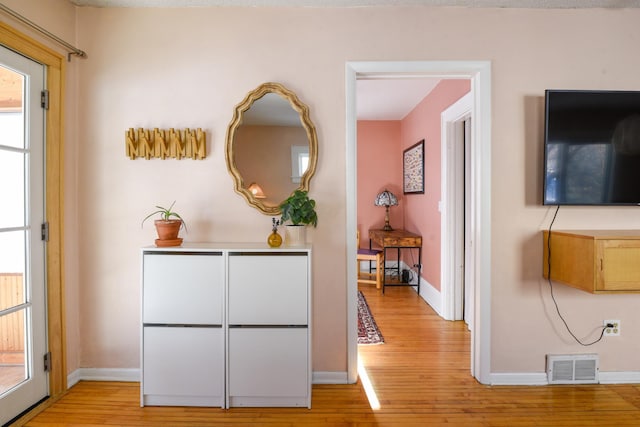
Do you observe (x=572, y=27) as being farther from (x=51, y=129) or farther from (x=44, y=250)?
(x=44, y=250)

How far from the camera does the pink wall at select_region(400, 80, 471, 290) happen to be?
347cm

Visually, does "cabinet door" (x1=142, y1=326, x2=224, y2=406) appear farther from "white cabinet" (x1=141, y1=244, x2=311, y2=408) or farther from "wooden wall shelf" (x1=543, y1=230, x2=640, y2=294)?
"wooden wall shelf" (x1=543, y1=230, x2=640, y2=294)

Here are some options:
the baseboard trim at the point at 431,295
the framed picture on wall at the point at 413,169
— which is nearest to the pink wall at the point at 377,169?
the framed picture on wall at the point at 413,169

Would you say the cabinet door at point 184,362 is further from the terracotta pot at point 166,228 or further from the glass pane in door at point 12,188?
the glass pane in door at point 12,188

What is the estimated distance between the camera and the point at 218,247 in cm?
199

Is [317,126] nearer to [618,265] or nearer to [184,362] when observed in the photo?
[184,362]

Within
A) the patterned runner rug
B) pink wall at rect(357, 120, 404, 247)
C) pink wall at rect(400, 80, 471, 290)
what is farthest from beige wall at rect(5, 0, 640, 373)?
pink wall at rect(357, 120, 404, 247)

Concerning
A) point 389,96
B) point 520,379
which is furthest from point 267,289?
point 389,96

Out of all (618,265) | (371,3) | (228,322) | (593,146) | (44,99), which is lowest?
(228,322)

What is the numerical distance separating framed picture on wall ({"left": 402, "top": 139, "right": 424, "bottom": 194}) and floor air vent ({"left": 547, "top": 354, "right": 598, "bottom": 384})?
2397mm

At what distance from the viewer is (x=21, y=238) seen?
6.29 feet

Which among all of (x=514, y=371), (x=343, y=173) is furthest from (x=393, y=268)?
(x=343, y=173)

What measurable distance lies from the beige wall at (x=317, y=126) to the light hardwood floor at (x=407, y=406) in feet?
0.61

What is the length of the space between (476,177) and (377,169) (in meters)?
3.03
